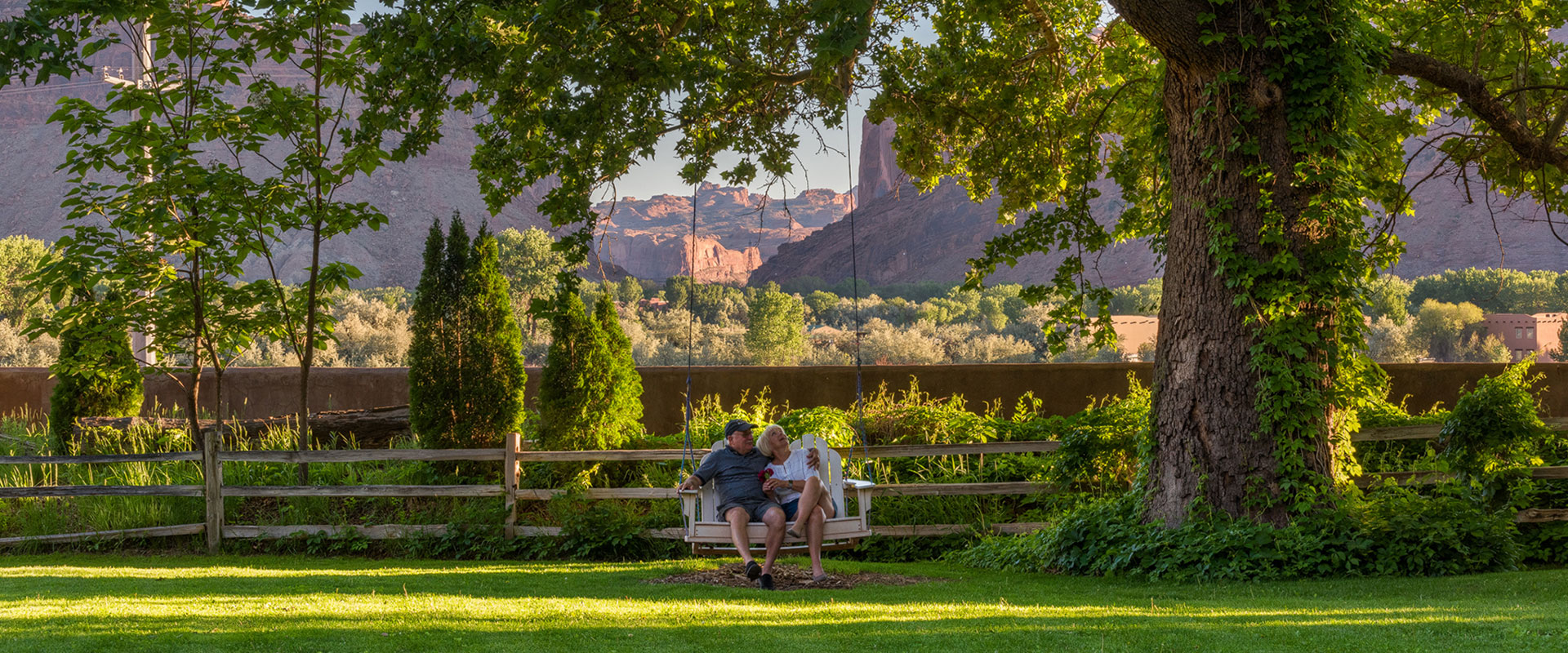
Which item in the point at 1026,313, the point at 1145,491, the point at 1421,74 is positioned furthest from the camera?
the point at 1026,313

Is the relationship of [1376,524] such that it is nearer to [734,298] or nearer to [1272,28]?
[1272,28]

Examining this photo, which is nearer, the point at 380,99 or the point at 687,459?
the point at 380,99

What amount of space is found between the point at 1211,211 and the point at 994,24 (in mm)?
3974

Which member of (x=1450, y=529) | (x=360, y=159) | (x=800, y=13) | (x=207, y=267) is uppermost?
(x=800, y=13)

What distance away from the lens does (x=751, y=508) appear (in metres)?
6.42

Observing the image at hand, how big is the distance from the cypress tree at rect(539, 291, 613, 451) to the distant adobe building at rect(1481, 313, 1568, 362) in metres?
41.7

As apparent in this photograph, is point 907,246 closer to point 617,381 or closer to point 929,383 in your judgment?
point 929,383

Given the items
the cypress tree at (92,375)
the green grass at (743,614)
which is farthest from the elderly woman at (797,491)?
the cypress tree at (92,375)

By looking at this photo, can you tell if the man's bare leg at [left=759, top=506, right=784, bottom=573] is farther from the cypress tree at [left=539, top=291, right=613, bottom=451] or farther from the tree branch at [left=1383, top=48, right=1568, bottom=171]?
the tree branch at [left=1383, top=48, right=1568, bottom=171]

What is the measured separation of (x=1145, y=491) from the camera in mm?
6441

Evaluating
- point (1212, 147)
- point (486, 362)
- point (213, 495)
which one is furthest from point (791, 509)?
point (213, 495)

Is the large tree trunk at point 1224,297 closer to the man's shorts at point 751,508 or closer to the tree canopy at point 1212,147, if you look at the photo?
the tree canopy at point 1212,147

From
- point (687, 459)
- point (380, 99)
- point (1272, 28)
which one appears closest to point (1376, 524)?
point (1272, 28)

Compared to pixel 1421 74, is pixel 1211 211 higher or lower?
lower
